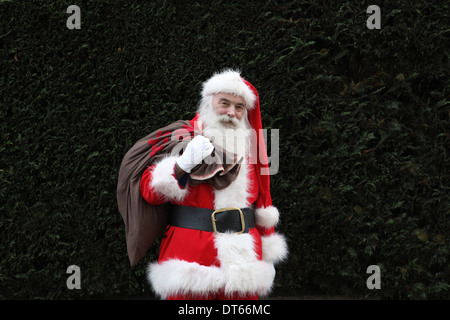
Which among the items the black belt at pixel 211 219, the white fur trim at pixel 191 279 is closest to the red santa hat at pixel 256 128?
the black belt at pixel 211 219

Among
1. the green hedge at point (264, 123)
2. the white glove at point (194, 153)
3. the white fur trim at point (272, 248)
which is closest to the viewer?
the white glove at point (194, 153)

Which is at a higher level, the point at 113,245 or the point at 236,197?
the point at 236,197

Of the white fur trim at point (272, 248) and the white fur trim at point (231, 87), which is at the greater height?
the white fur trim at point (231, 87)

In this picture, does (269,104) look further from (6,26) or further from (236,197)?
(6,26)

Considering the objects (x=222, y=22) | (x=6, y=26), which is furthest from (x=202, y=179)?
(x=6, y=26)

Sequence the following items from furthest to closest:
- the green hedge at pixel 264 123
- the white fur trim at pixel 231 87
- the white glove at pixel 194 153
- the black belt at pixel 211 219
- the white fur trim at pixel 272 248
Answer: the green hedge at pixel 264 123 → the white fur trim at pixel 272 248 → the white fur trim at pixel 231 87 → the black belt at pixel 211 219 → the white glove at pixel 194 153

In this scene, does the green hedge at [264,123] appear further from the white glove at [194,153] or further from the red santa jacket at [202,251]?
the white glove at [194,153]

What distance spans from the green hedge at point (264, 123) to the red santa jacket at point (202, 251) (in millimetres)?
1310

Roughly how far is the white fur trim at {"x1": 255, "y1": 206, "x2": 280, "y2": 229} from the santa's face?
1.94 ft

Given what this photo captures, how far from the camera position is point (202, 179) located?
236cm

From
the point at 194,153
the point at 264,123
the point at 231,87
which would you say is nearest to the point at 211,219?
the point at 194,153

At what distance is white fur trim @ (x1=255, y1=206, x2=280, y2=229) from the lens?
2729 mm

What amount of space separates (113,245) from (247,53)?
1971mm

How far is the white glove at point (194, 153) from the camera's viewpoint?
7.52 ft
